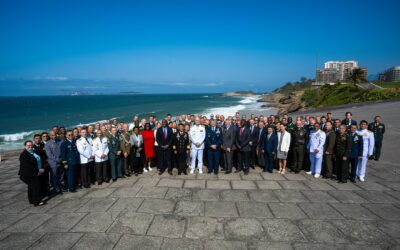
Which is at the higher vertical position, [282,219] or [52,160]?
[52,160]

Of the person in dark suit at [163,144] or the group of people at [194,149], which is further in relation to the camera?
the person in dark suit at [163,144]

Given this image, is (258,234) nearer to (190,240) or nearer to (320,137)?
(190,240)

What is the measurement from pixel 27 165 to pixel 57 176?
3.02ft

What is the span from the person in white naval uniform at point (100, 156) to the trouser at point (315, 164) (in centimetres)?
691

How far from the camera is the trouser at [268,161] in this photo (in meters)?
7.70

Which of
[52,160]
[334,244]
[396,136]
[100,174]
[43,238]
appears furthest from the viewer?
[396,136]

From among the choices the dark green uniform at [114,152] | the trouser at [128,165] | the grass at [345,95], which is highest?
the grass at [345,95]

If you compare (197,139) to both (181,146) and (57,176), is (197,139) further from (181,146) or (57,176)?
(57,176)

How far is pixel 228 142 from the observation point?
7.68 m

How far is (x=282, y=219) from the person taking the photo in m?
4.66

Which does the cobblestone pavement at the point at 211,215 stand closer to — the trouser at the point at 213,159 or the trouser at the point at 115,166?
the trouser at the point at 115,166

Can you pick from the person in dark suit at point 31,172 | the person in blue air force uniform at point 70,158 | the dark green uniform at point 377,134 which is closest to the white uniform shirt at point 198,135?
the person in blue air force uniform at point 70,158

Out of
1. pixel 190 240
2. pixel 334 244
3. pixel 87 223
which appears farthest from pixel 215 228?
pixel 87 223

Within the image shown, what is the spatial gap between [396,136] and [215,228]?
1218 cm
